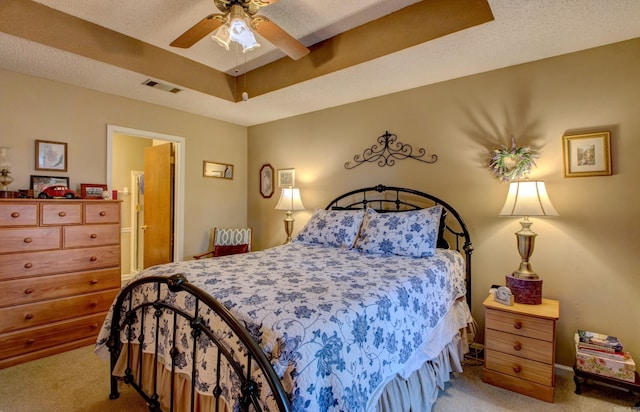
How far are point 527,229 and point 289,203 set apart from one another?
2.55m

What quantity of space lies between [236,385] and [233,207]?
12.0 ft

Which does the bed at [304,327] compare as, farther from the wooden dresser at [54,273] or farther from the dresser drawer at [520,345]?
the wooden dresser at [54,273]

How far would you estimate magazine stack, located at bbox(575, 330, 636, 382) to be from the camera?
6.52 feet

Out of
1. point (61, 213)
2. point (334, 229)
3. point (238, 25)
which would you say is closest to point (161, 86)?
point (61, 213)

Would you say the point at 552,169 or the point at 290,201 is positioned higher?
the point at 552,169

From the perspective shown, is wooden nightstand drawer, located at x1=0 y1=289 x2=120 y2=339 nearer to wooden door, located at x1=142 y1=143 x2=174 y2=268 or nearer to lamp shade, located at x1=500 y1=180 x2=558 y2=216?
wooden door, located at x1=142 y1=143 x2=174 y2=268

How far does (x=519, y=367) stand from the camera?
7.04 feet

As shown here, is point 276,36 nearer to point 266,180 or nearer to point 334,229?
point 334,229

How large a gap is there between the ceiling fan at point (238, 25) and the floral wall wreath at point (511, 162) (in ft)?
6.33

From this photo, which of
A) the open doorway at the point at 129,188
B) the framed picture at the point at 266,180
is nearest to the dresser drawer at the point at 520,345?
the framed picture at the point at 266,180

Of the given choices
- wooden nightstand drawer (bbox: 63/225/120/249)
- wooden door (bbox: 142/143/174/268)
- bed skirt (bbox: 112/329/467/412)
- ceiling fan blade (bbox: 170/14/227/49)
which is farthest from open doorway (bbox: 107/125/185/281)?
bed skirt (bbox: 112/329/467/412)

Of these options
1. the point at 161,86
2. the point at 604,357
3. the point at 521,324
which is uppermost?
the point at 161,86

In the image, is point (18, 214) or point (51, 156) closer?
point (18, 214)

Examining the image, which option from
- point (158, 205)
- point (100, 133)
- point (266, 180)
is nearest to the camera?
point (100, 133)
